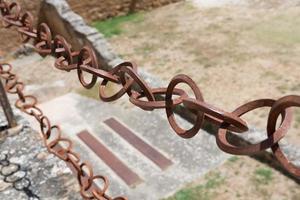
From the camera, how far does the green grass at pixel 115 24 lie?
1075 centimetres

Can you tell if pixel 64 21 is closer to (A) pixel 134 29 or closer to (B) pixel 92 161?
(A) pixel 134 29

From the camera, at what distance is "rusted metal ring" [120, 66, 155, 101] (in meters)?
1.33

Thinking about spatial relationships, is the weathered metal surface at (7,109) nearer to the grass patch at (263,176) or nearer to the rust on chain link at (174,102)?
the rust on chain link at (174,102)

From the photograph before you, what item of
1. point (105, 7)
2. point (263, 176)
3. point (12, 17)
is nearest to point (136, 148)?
point (263, 176)

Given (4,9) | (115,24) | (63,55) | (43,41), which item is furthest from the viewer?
(115,24)

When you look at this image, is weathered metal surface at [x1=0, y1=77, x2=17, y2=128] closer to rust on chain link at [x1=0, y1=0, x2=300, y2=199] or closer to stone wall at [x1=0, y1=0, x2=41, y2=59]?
rust on chain link at [x1=0, y1=0, x2=300, y2=199]

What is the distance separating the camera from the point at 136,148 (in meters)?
6.42

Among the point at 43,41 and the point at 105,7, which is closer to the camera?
the point at 43,41

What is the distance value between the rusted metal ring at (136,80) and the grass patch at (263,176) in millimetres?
4366

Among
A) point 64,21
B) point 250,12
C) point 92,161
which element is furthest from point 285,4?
point 92,161

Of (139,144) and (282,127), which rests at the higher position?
(282,127)

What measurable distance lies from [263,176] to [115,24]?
674 cm

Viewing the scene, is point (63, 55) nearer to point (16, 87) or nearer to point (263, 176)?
point (16, 87)

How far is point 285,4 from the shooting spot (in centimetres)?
1081
